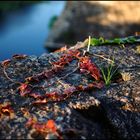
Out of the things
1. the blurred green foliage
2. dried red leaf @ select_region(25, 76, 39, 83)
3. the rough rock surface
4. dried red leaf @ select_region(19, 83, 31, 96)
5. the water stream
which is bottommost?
the water stream

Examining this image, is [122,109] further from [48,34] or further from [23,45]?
[48,34]

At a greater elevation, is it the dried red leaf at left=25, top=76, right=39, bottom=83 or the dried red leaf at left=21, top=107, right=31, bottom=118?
the dried red leaf at left=25, top=76, right=39, bottom=83

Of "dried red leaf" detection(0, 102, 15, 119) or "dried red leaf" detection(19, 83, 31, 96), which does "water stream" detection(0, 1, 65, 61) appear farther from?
"dried red leaf" detection(0, 102, 15, 119)

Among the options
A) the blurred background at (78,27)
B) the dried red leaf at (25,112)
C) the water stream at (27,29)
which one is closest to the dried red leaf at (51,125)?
the dried red leaf at (25,112)

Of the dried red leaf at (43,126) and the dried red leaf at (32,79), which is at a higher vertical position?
the dried red leaf at (32,79)

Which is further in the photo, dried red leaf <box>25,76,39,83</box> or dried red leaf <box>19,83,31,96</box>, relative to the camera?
dried red leaf <box>25,76,39,83</box>

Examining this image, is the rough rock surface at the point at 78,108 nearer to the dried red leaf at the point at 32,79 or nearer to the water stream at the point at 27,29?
the dried red leaf at the point at 32,79

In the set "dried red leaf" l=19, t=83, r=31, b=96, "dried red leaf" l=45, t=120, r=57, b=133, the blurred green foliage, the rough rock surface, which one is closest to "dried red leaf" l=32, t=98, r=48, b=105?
the rough rock surface

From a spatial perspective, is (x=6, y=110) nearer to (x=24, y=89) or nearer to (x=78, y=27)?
(x=24, y=89)

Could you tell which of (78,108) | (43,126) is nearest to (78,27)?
(78,108)

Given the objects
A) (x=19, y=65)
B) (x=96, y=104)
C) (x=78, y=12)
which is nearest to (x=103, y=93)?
(x=96, y=104)
